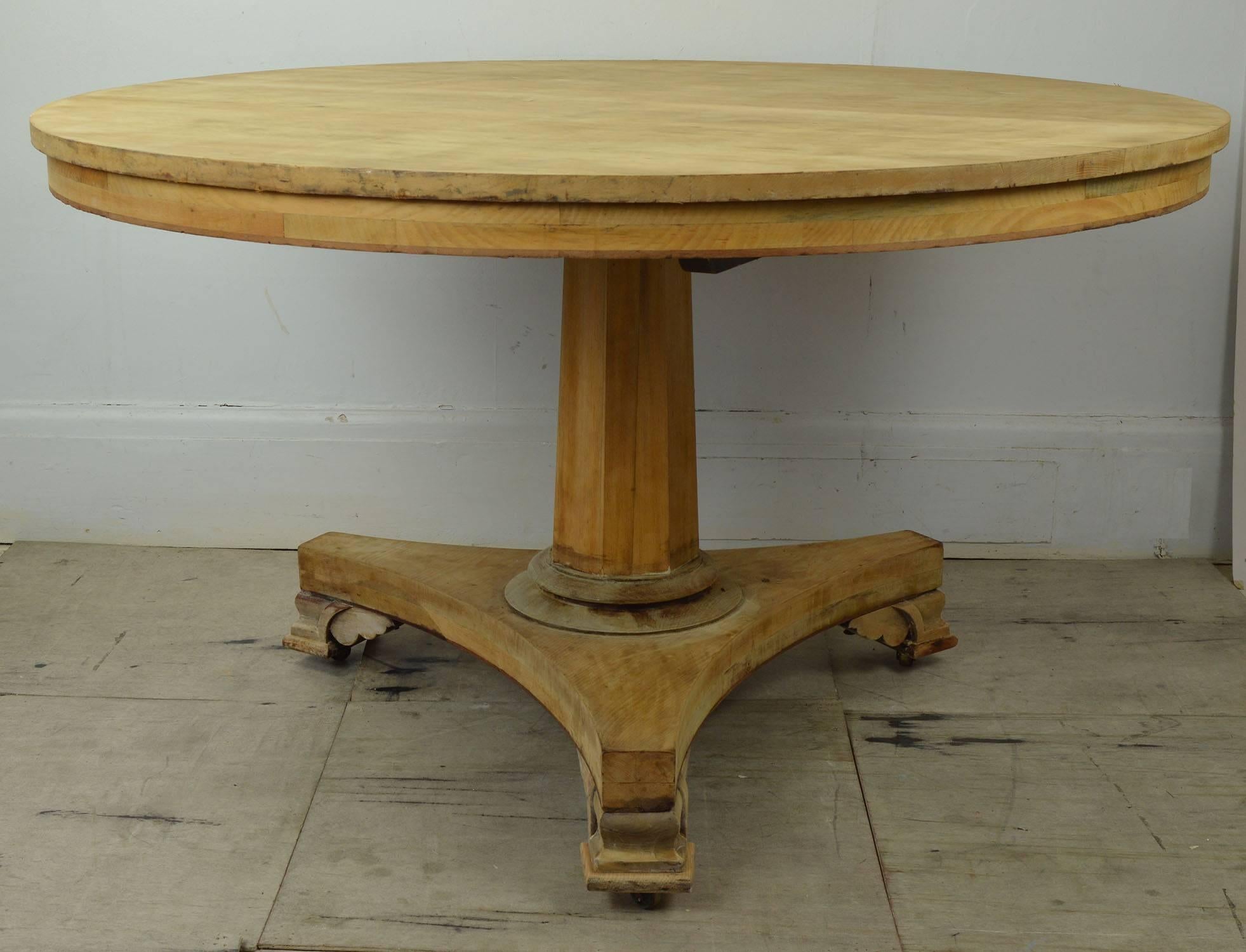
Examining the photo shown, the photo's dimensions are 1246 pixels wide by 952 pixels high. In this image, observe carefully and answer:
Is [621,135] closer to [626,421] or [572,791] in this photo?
[626,421]

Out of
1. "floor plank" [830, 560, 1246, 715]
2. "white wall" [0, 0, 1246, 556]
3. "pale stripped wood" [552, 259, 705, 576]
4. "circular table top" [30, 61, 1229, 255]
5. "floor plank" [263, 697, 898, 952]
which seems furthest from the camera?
"white wall" [0, 0, 1246, 556]

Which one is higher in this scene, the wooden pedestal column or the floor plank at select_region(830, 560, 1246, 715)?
the wooden pedestal column

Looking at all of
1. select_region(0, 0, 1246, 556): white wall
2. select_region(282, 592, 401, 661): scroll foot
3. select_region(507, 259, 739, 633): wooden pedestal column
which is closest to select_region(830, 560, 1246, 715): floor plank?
select_region(0, 0, 1246, 556): white wall

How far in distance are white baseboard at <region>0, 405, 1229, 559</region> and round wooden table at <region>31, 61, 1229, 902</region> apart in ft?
1.31

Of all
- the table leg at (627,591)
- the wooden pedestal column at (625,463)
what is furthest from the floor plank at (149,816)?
the wooden pedestal column at (625,463)

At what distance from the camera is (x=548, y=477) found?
2322 mm

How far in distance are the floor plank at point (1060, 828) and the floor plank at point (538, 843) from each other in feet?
0.18

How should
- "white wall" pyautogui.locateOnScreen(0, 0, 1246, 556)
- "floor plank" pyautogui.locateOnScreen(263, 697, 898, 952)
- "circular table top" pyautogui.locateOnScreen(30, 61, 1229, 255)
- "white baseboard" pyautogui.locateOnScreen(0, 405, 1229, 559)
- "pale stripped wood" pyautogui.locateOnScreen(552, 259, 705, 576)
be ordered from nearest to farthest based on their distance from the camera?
"circular table top" pyautogui.locateOnScreen(30, 61, 1229, 255) < "floor plank" pyautogui.locateOnScreen(263, 697, 898, 952) < "pale stripped wood" pyautogui.locateOnScreen(552, 259, 705, 576) < "white wall" pyautogui.locateOnScreen(0, 0, 1246, 556) < "white baseboard" pyautogui.locateOnScreen(0, 405, 1229, 559)

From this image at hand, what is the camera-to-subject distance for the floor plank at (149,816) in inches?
53.6

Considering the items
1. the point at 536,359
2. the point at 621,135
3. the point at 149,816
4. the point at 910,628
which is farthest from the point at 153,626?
the point at 621,135

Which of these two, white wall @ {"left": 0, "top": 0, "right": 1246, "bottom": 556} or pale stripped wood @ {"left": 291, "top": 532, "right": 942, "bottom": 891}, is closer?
pale stripped wood @ {"left": 291, "top": 532, "right": 942, "bottom": 891}

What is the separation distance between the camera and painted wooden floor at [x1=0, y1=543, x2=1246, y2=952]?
137 centimetres

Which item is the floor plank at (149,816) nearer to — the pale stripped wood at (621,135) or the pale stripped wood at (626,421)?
the pale stripped wood at (626,421)

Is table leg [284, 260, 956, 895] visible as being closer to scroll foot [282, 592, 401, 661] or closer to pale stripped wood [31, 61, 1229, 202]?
scroll foot [282, 592, 401, 661]
